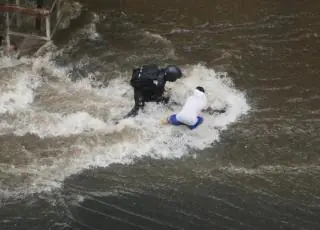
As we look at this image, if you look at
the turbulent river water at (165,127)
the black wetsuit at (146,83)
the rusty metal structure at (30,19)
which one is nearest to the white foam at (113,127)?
the turbulent river water at (165,127)

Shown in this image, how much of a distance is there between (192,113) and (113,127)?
3.62ft

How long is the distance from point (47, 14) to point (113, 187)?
9.98 ft

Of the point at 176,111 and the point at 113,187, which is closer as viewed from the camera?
the point at 113,187

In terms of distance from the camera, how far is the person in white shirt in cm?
596

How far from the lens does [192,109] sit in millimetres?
6004

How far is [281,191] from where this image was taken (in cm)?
568

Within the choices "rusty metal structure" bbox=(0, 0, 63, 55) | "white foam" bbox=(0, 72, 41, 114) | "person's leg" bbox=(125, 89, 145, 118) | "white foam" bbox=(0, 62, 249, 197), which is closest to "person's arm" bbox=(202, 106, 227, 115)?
"white foam" bbox=(0, 62, 249, 197)

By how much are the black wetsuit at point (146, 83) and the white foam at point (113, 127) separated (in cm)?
18

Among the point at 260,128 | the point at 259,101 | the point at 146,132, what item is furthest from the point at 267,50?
the point at 146,132

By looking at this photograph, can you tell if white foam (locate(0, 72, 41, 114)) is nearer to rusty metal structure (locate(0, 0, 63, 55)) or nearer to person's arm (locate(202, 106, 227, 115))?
rusty metal structure (locate(0, 0, 63, 55))

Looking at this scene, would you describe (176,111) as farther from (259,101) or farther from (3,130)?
(3,130)

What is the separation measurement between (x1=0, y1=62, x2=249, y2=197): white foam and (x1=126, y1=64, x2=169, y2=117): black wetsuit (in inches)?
7.2

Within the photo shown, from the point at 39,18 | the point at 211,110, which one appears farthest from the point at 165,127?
the point at 39,18

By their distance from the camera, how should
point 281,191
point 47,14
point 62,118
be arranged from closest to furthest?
point 281,191 < point 62,118 < point 47,14
